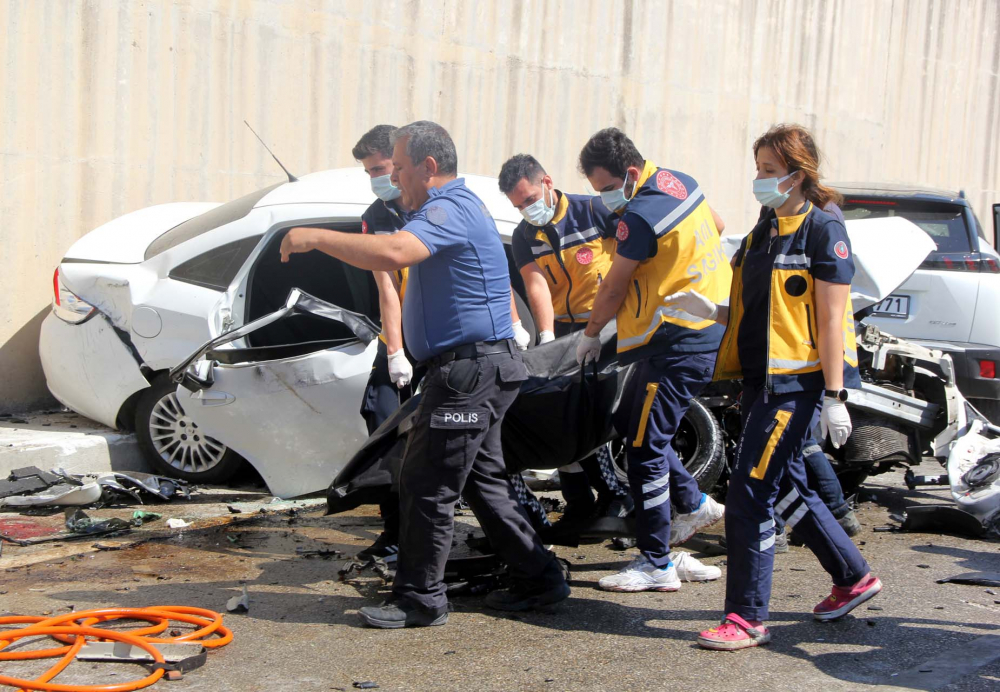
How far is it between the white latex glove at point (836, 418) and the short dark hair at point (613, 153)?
1.37 metres

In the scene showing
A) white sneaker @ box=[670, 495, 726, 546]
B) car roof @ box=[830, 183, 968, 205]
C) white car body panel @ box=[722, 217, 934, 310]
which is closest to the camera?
white sneaker @ box=[670, 495, 726, 546]

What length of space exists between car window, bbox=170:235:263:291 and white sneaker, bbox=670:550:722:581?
122 inches

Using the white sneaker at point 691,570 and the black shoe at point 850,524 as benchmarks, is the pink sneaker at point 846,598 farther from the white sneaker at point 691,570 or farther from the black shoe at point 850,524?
the black shoe at point 850,524

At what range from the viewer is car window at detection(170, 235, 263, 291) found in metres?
6.29

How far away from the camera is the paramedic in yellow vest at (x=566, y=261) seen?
5.39 m

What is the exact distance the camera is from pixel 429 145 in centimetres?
409

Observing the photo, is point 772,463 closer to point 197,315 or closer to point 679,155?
point 197,315

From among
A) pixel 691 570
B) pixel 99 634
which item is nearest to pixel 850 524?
pixel 691 570

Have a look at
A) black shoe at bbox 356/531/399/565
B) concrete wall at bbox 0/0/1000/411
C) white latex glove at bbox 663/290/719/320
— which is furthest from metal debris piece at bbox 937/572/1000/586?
concrete wall at bbox 0/0/1000/411

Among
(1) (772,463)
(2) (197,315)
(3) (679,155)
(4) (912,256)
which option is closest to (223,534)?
(2) (197,315)

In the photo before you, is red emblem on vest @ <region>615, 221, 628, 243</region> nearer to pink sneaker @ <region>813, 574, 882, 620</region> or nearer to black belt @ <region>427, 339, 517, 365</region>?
black belt @ <region>427, 339, 517, 365</region>

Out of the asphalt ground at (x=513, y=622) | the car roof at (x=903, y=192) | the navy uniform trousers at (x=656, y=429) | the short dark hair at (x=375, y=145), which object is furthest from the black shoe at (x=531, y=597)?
the car roof at (x=903, y=192)

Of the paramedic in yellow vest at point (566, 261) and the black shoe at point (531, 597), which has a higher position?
the paramedic in yellow vest at point (566, 261)

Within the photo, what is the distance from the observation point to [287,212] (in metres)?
6.30
